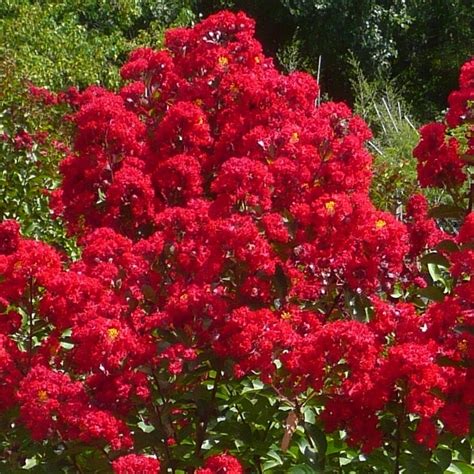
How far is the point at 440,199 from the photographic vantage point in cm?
666

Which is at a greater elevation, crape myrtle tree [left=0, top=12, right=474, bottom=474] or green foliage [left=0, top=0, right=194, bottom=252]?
green foliage [left=0, top=0, right=194, bottom=252]

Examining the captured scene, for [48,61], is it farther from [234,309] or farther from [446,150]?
[234,309]

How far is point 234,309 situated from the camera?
2324 millimetres

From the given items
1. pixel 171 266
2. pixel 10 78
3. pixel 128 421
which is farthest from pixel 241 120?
pixel 10 78

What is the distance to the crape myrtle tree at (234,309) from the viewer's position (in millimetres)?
2145

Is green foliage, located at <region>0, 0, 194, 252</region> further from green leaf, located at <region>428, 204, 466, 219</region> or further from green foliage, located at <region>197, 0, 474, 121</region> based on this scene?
green leaf, located at <region>428, 204, 466, 219</region>

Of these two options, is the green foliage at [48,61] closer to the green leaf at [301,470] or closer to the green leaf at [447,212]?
the green leaf at [447,212]

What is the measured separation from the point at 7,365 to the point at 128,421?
0.34 metres

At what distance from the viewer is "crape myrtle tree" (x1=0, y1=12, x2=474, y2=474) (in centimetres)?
214

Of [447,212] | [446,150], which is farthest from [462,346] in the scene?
[446,150]

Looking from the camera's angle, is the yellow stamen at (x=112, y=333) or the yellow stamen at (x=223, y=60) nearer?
the yellow stamen at (x=112, y=333)

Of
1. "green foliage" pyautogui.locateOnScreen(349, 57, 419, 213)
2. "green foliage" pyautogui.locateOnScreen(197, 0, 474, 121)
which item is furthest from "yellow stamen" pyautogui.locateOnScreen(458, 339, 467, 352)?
"green foliage" pyautogui.locateOnScreen(197, 0, 474, 121)

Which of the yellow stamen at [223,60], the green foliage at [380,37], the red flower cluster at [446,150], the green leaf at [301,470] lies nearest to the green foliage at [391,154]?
the red flower cluster at [446,150]

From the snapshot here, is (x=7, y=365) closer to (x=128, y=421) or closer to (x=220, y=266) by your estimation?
(x=128, y=421)
